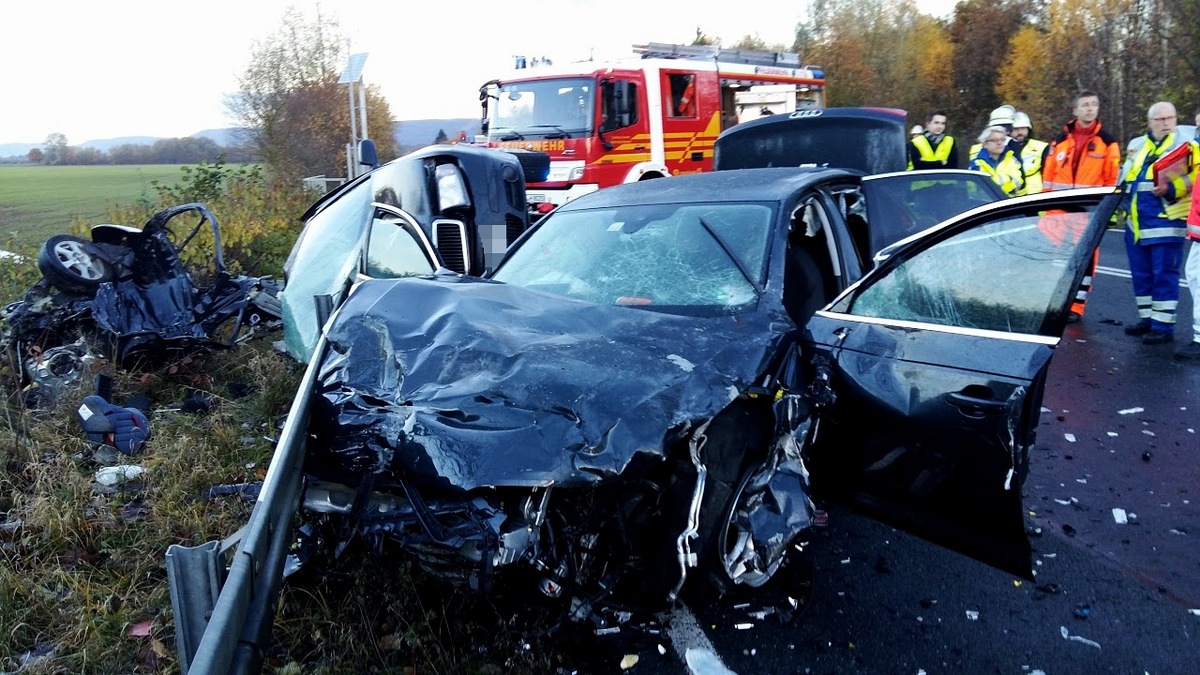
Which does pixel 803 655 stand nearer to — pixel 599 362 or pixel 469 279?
pixel 599 362

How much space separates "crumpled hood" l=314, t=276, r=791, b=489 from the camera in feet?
7.44

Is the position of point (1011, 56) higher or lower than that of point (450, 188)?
higher

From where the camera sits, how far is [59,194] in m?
18.5

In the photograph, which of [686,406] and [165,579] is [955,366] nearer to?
[686,406]

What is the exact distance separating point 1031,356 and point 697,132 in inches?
395

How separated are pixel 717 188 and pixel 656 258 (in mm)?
612

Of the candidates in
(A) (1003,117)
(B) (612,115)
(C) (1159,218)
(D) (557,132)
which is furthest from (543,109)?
(C) (1159,218)

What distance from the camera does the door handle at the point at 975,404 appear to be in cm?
265

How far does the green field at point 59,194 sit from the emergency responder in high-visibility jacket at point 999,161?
355 inches

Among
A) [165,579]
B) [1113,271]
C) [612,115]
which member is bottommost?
[165,579]

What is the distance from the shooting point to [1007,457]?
2.65 metres

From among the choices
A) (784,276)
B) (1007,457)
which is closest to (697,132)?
(784,276)

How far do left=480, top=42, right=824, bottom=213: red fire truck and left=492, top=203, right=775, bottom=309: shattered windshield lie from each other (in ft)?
22.0

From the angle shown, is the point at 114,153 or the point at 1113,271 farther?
the point at 114,153
